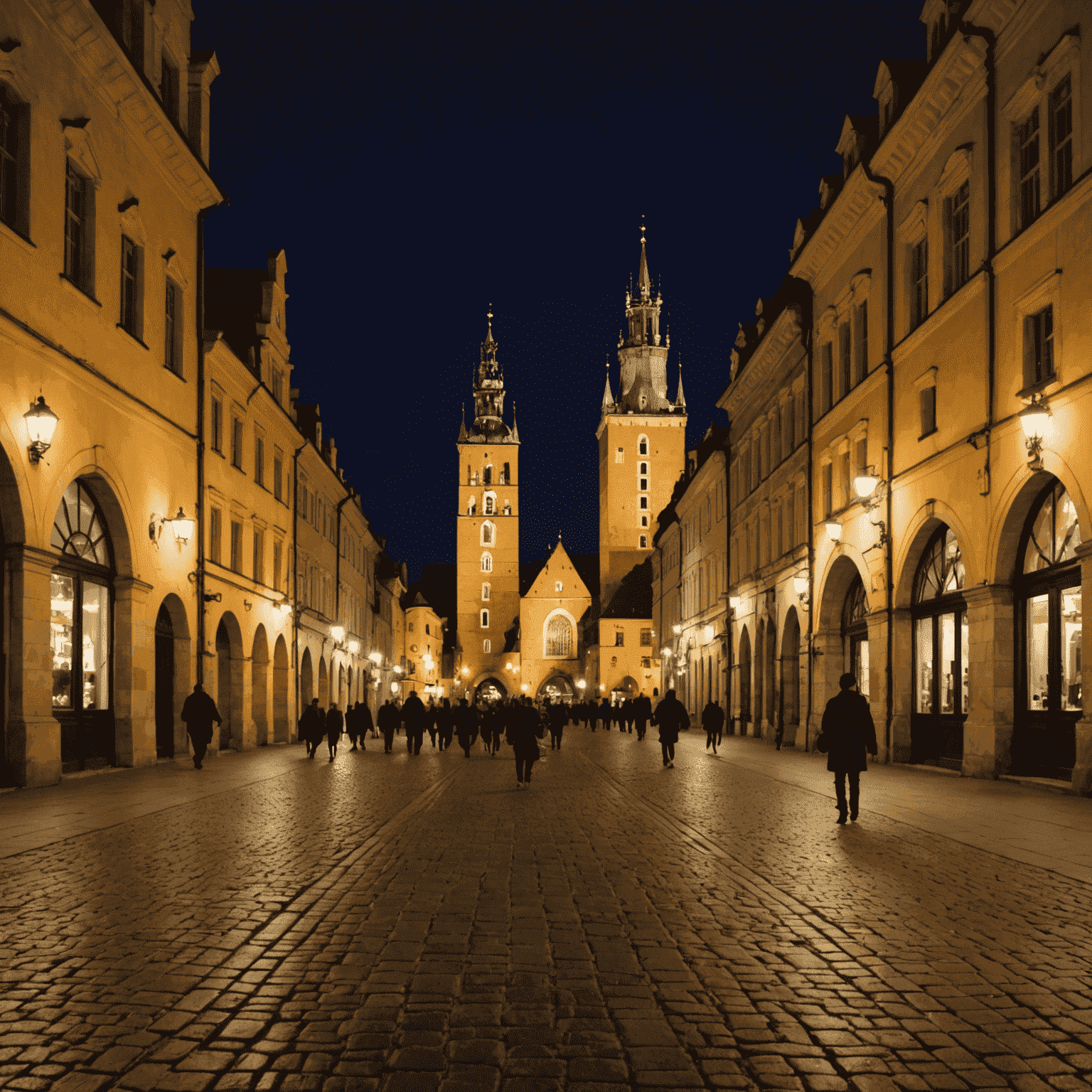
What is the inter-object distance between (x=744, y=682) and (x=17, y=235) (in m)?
32.2

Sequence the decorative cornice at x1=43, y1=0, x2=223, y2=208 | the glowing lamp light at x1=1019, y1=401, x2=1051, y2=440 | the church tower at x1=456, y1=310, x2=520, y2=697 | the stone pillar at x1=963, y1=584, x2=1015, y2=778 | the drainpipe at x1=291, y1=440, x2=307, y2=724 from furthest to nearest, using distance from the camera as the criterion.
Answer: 1. the church tower at x1=456, y1=310, x2=520, y2=697
2. the drainpipe at x1=291, y1=440, x2=307, y2=724
3. the stone pillar at x1=963, y1=584, x2=1015, y2=778
4. the decorative cornice at x1=43, y1=0, x2=223, y2=208
5. the glowing lamp light at x1=1019, y1=401, x2=1051, y2=440

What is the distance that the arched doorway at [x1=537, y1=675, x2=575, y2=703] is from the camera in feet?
397

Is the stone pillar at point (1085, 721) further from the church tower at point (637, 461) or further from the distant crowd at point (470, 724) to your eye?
the church tower at point (637, 461)

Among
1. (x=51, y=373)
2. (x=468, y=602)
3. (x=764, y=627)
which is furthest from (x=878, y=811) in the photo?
(x=468, y=602)

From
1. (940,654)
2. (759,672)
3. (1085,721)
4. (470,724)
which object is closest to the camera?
(1085,721)

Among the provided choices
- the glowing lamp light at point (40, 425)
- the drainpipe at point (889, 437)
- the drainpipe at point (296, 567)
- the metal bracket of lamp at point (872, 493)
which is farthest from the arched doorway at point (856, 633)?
the drainpipe at point (296, 567)

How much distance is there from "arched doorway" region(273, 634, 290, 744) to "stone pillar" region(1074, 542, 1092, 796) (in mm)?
27677

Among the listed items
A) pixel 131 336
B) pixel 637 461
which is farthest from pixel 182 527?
pixel 637 461

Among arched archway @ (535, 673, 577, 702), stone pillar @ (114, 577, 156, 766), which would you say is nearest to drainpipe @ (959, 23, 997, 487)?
stone pillar @ (114, 577, 156, 766)

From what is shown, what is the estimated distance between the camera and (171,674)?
27297mm

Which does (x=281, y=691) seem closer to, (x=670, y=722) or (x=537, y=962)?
(x=670, y=722)

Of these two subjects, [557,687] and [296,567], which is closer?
[296,567]

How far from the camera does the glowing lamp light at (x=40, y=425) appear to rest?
701 inches

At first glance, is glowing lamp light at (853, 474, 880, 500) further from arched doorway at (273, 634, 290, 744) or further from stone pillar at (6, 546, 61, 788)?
arched doorway at (273, 634, 290, 744)
